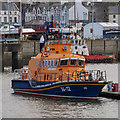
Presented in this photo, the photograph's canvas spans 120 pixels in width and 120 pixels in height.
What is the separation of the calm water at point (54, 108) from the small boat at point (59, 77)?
0.77 metres

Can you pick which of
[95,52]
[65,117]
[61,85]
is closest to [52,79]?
[61,85]

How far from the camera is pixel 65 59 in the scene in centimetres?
4088

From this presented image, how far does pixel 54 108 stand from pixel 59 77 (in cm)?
471

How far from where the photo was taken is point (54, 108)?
36250 millimetres

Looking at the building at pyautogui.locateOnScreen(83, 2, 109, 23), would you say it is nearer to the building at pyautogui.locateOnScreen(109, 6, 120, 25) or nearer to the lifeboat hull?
the building at pyautogui.locateOnScreen(109, 6, 120, 25)

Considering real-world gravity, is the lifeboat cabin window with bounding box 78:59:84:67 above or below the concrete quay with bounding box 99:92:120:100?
above

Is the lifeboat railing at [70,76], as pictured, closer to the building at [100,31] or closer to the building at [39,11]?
the building at [100,31]

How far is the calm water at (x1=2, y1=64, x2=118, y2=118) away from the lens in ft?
112

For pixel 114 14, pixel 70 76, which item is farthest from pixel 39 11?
pixel 70 76

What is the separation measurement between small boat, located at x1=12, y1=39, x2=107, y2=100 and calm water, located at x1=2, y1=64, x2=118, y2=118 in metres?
0.77

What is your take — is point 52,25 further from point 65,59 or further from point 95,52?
point 95,52

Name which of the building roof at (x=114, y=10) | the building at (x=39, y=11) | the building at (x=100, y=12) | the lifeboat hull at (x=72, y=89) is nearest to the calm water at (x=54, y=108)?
the lifeboat hull at (x=72, y=89)

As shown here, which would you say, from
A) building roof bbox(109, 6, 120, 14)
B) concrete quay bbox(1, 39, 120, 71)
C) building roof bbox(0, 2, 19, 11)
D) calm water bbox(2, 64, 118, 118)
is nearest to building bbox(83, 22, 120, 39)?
concrete quay bbox(1, 39, 120, 71)

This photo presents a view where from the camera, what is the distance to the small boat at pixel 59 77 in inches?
1523
